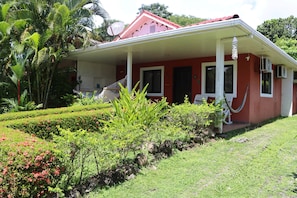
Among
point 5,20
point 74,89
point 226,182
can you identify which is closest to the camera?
point 226,182

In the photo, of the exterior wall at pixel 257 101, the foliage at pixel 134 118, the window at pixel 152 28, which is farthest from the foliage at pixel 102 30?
the foliage at pixel 134 118

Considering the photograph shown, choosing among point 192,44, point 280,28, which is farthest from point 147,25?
point 280,28

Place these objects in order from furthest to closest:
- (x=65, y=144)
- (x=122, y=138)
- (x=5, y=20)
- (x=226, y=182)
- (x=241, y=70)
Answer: (x=241, y=70) < (x=5, y=20) < (x=122, y=138) < (x=226, y=182) < (x=65, y=144)

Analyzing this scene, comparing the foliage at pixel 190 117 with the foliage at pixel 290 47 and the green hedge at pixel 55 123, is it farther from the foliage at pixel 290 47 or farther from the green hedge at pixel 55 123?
the foliage at pixel 290 47

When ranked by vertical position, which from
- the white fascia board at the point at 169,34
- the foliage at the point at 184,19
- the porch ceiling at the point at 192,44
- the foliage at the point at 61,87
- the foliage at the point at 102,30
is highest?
the foliage at the point at 184,19

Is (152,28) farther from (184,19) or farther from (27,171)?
(184,19)

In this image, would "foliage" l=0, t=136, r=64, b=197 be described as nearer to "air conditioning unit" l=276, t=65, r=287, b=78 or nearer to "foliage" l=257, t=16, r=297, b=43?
"air conditioning unit" l=276, t=65, r=287, b=78

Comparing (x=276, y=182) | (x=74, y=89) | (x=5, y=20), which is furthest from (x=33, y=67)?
(x=276, y=182)

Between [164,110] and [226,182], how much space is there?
224 cm

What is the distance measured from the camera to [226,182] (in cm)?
346

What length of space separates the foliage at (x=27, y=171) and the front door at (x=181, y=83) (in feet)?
26.7

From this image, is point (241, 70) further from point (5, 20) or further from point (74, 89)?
point (5, 20)

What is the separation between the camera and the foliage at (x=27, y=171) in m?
2.56

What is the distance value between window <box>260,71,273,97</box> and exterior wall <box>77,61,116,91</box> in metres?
6.49
